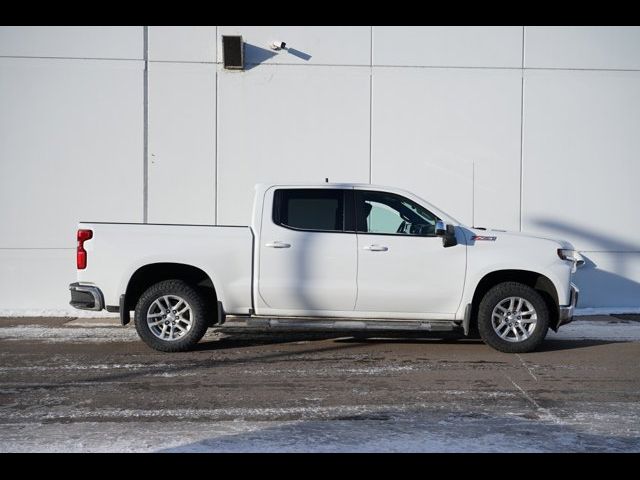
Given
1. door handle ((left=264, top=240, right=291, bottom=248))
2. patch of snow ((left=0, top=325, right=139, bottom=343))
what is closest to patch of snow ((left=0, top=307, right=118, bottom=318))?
patch of snow ((left=0, top=325, right=139, bottom=343))

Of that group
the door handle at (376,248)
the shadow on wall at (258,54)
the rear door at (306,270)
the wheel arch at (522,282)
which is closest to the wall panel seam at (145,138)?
the shadow on wall at (258,54)

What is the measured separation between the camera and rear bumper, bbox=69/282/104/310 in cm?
712

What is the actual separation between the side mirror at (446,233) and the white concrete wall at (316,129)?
418cm

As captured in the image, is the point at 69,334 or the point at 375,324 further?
the point at 69,334

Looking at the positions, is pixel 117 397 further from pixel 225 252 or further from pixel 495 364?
pixel 495 364

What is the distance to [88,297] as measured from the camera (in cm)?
712

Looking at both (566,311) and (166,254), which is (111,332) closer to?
(166,254)

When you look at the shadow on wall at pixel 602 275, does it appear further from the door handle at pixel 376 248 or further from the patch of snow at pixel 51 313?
the patch of snow at pixel 51 313

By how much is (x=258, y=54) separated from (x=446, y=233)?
5828 millimetres

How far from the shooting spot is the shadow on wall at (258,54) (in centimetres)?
1106

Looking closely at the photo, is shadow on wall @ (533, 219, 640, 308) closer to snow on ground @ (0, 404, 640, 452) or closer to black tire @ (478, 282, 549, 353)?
black tire @ (478, 282, 549, 353)

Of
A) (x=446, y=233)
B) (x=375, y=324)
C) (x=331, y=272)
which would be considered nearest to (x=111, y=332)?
(x=331, y=272)

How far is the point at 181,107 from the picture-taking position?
11016 millimetres
